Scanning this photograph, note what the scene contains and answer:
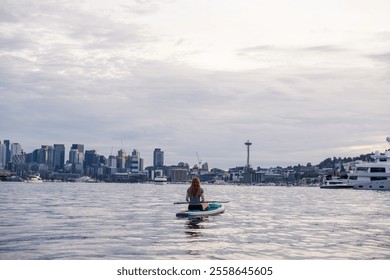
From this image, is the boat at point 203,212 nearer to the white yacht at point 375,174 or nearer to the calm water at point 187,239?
the calm water at point 187,239

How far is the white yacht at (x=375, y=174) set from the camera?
442 ft

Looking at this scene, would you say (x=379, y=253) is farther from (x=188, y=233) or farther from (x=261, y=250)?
(x=188, y=233)

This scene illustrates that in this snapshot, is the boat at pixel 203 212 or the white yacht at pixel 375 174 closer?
the boat at pixel 203 212

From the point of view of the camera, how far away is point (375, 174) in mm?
137500

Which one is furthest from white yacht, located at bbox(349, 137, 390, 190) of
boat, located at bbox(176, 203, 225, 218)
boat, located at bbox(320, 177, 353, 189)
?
boat, located at bbox(176, 203, 225, 218)

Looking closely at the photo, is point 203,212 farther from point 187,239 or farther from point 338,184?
point 338,184

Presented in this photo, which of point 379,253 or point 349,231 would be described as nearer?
point 379,253

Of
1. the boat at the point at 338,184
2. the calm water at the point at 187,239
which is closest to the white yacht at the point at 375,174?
the boat at the point at 338,184
